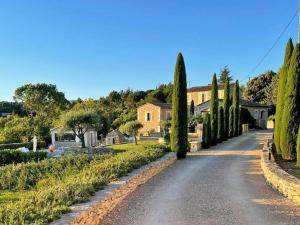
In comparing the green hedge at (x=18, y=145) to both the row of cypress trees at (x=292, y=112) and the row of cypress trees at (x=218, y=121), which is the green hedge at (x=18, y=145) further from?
the row of cypress trees at (x=292, y=112)

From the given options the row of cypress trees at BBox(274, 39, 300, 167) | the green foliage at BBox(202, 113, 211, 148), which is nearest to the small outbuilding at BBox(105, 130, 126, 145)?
the green foliage at BBox(202, 113, 211, 148)

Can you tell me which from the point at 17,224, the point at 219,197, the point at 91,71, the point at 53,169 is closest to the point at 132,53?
the point at 91,71

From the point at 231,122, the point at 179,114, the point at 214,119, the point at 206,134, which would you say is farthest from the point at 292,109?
the point at 231,122

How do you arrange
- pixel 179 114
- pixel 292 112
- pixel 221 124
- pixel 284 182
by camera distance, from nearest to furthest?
1. pixel 284 182
2. pixel 292 112
3. pixel 179 114
4. pixel 221 124

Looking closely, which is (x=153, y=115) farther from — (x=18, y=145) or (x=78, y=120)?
(x=78, y=120)

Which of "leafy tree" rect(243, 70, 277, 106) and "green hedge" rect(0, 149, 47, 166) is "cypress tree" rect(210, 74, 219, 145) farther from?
"leafy tree" rect(243, 70, 277, 106)

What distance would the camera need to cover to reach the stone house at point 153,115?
47812mm

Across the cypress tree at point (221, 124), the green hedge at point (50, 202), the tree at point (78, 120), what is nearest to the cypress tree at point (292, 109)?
the green hedge at point (50, 202)

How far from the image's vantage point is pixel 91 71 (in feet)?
102

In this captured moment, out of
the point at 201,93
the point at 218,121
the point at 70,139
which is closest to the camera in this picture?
the point at 218,121

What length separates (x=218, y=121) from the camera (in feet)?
85.4

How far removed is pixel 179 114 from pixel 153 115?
→ 3210cm

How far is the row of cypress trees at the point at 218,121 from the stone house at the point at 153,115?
16.7 m

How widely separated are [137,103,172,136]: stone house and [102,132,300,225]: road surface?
36.0 metres
